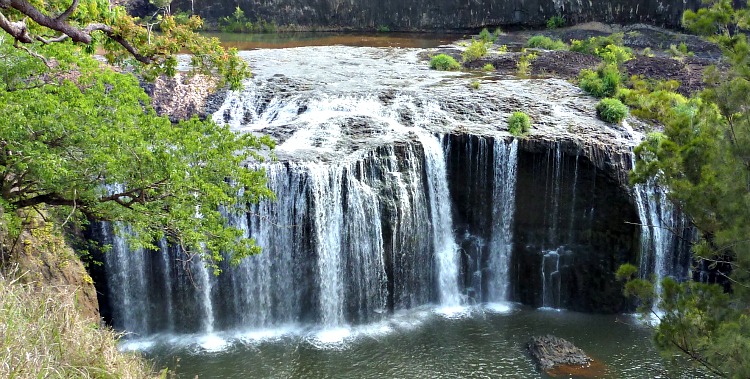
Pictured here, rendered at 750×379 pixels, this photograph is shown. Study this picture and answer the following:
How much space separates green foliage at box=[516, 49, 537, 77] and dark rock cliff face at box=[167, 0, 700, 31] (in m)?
13.2

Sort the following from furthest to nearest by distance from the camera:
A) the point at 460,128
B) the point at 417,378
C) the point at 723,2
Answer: the point at 460,128
the point at 417,378
the point at 723,2

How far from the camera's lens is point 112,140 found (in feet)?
34.7

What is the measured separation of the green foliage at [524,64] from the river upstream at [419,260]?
597 cm

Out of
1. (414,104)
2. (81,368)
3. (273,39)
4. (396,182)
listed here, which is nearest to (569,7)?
(273,39)

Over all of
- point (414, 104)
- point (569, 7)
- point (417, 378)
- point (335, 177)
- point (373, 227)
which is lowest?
point (417, 378)

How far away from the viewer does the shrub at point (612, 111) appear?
2061 centimetres

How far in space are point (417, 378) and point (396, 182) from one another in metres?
5.05

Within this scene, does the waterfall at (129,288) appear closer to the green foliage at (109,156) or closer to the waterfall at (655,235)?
the green foliage at (109,156)

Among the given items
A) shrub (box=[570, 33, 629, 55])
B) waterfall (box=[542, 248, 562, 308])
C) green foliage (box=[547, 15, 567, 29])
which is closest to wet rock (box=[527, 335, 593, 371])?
waterfall (box=[542, 248, 562, 308])

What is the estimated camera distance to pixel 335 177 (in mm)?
17891

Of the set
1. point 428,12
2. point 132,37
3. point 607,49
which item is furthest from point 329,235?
point 428,12

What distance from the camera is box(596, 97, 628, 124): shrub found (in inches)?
811

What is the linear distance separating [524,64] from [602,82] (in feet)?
15.5

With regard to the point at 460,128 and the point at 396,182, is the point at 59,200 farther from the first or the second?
the point at 460,128
